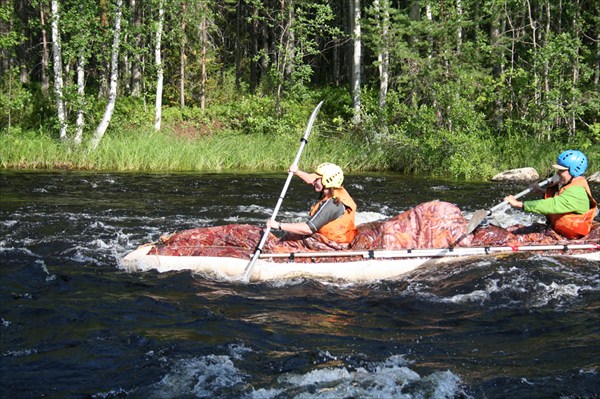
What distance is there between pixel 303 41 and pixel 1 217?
14123 mm

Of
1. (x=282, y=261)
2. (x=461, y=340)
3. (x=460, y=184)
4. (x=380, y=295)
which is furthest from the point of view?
(x=460, y=184)

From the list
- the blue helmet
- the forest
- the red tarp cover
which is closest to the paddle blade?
the red tarp cover

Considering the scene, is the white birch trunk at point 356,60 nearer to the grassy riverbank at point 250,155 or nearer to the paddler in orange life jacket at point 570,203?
the grassy riverbank at point 250,155

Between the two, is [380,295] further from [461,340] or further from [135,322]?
[135,322]

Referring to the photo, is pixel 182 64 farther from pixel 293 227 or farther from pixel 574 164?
pixel 574 164

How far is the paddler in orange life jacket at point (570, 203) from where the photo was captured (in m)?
8.22

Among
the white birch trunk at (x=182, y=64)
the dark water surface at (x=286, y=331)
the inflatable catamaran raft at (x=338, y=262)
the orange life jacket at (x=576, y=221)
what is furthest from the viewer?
the white birch trunk at (x=182, y=64)

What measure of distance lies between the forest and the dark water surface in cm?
983

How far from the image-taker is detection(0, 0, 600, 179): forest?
742 inches

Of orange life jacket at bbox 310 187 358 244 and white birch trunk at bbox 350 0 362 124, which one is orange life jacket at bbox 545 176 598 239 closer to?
orange life jacket at bbox 310 187 358 244

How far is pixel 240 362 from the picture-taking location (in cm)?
552

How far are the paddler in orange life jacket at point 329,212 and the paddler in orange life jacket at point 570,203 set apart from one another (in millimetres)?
1772

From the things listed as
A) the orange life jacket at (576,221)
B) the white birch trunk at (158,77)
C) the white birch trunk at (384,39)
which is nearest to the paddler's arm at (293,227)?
the orange life jacket at (576,221)

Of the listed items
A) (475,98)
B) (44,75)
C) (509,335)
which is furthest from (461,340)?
(44,75)
